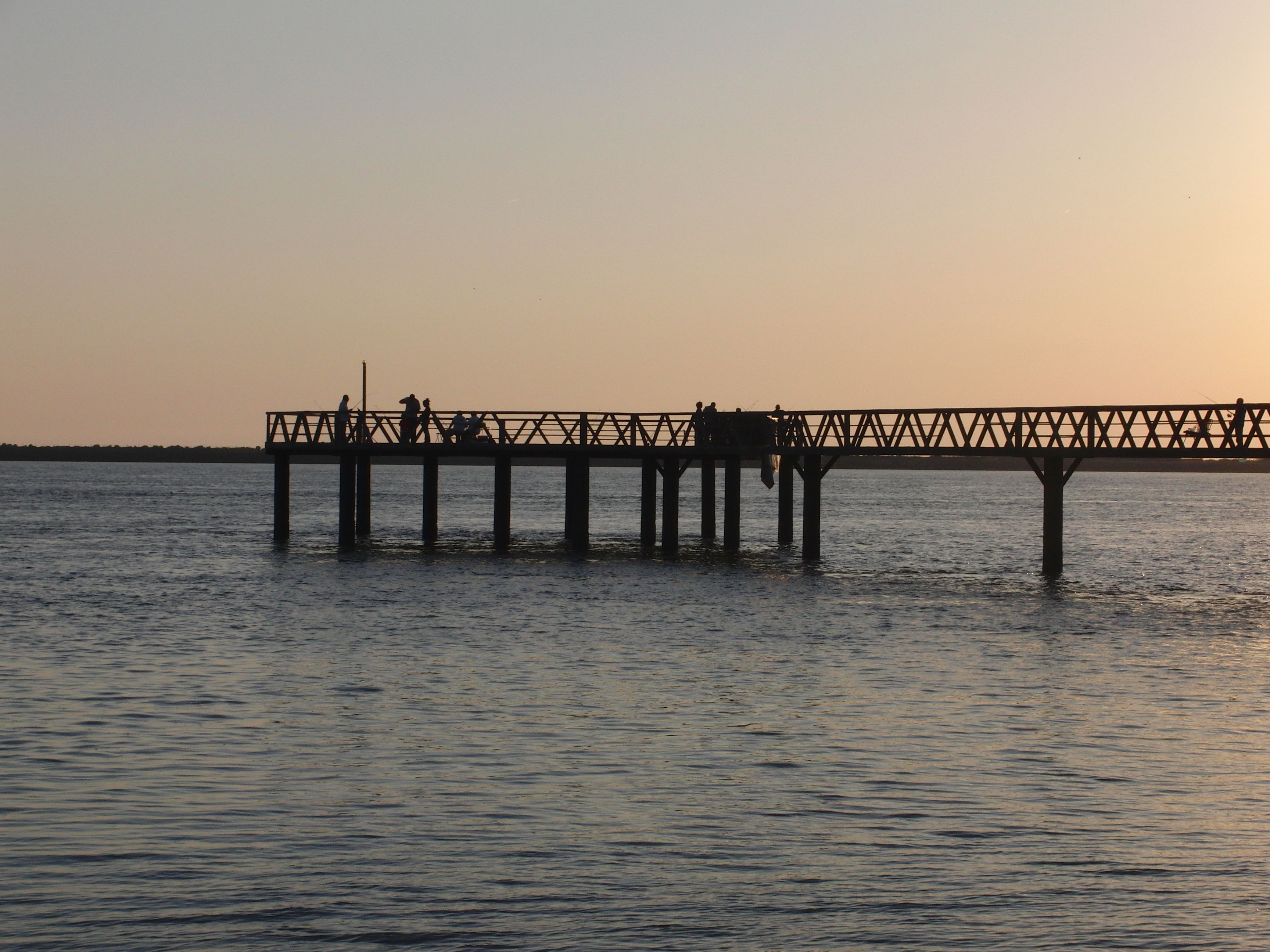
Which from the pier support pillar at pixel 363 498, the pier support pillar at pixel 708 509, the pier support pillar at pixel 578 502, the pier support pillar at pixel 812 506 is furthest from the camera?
the pier support pillar at pixel 708 509

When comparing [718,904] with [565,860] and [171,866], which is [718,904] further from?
[171,866]

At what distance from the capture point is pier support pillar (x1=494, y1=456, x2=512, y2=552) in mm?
51344

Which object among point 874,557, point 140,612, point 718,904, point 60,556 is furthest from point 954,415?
point 718,904

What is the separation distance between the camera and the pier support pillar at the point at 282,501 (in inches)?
2125

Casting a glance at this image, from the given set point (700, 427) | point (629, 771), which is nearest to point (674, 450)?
point (700, 427)

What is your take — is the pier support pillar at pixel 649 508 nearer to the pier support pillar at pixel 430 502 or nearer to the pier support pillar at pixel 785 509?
the pier support pillar at pixel 785 509

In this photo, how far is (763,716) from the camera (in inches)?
755

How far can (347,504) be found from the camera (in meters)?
51.8

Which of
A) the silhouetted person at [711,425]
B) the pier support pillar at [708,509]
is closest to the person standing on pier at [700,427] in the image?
the silhouetted person at [711,425]

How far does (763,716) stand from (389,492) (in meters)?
128

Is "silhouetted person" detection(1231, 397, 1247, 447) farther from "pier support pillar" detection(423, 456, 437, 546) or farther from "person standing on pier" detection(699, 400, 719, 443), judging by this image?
"pier support pillar" detection(423, 456, 437, 546)

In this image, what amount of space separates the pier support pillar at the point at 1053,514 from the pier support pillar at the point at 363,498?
961 inches

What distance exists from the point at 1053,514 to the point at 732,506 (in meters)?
13.4

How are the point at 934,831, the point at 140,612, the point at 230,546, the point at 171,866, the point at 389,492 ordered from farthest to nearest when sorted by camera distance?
the point at 389,492 → the point at 230,546 → the point at 140,612 → the point at 934,831 → the point at 171,866
